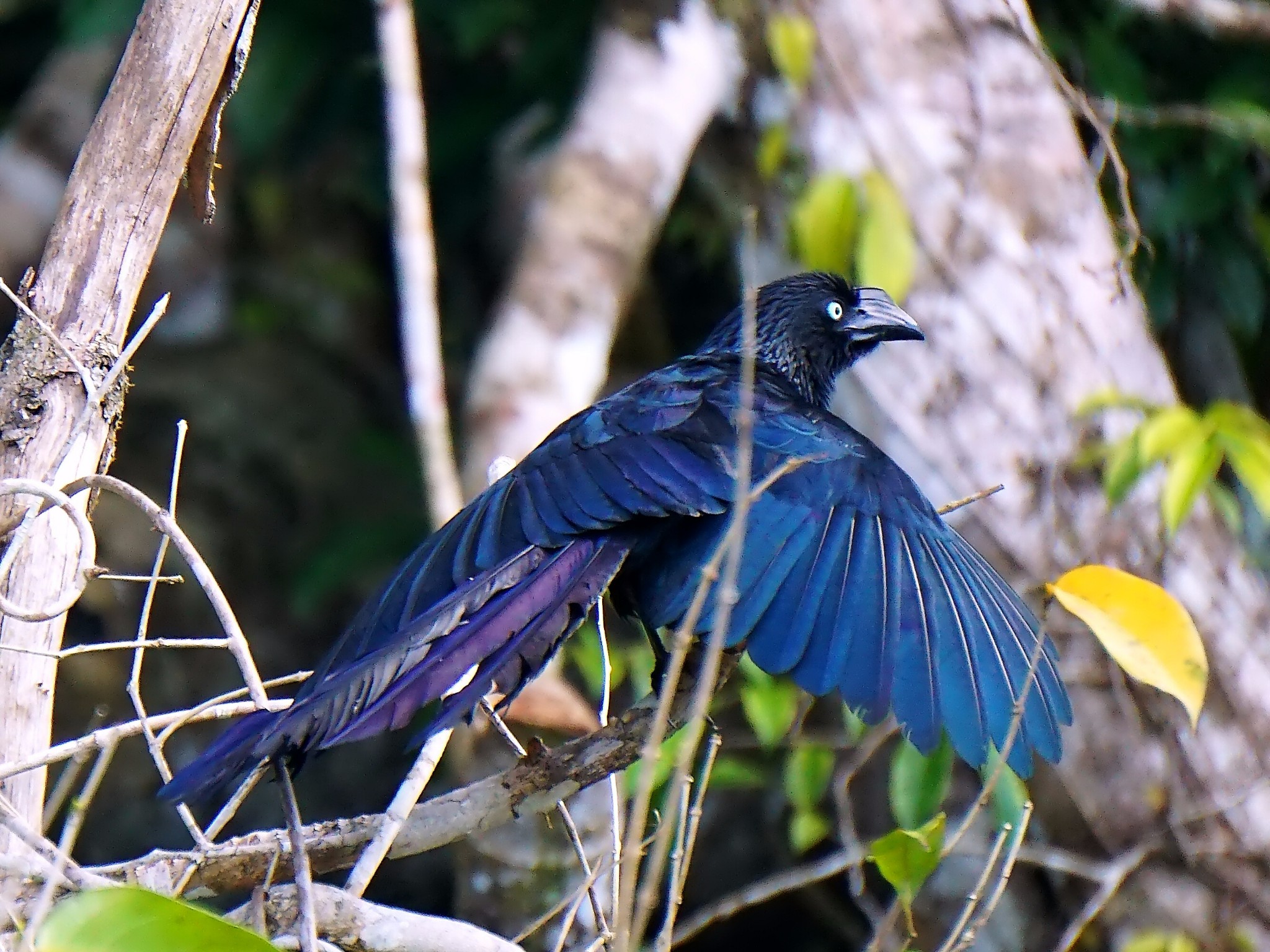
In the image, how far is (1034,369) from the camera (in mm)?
3535

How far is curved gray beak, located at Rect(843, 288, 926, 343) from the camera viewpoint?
310 cm

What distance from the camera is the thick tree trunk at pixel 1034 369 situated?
3334 millimetres

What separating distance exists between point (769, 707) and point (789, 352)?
828 mm

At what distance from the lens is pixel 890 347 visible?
363 cm

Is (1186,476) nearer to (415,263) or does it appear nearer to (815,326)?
(815,326)

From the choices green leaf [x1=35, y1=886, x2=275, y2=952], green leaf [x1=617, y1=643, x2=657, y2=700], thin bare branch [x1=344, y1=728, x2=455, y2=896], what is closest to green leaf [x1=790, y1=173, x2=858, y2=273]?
green leaf [x1=617, y1=643, x2=657, y2=700]

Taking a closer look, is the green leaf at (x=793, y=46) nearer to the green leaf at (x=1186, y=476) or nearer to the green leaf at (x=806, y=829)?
the green leaf at (x=1186, y=476)

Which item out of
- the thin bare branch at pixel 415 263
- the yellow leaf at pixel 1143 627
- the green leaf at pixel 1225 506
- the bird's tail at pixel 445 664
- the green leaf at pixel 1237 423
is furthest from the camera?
the green leaf at pixel 1225 506

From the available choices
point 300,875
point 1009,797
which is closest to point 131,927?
point 300,875

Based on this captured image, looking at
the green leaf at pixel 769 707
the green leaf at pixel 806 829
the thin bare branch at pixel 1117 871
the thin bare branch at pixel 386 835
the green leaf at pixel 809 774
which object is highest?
the thin bare branch at pixel 386 835

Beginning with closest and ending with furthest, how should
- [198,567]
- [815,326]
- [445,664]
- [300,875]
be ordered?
[300,875] < [198,567] < [445,664] < [815,326]

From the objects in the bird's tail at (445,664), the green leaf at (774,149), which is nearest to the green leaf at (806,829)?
the bird's tail at (445,664)

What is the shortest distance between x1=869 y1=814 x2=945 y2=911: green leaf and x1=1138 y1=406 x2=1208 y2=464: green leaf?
1.48 metres

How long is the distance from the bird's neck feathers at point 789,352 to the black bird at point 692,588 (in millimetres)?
628
